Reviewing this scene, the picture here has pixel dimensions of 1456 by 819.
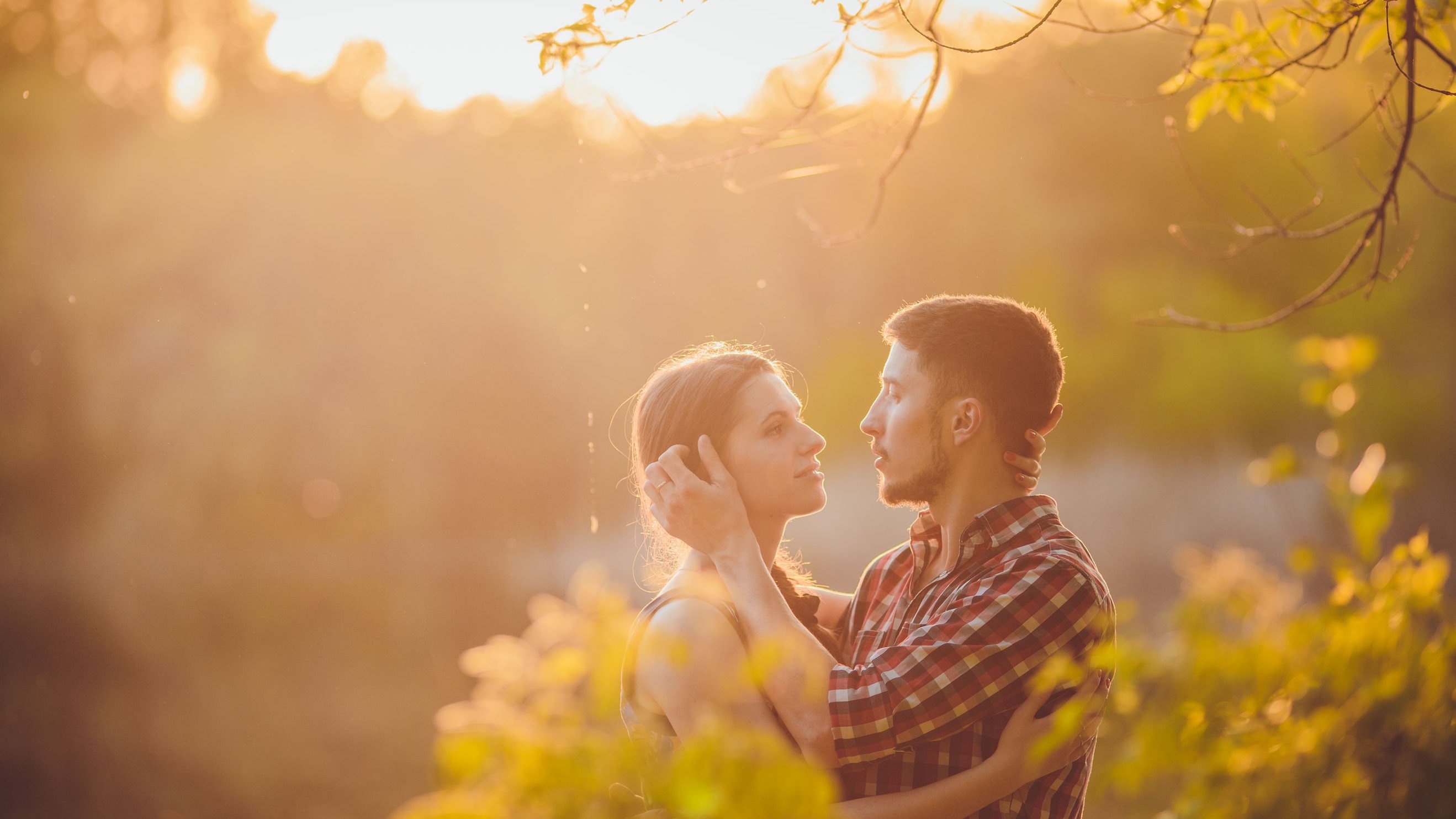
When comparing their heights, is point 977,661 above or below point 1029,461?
below

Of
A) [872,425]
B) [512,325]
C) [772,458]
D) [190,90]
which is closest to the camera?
[872,425]

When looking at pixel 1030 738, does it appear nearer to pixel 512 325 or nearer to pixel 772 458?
pixel 772 458

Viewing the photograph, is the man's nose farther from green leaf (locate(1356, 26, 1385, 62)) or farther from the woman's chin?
green leaf (locate(1356, 26, 1385, 62))

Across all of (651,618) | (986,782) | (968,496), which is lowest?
(986,782)

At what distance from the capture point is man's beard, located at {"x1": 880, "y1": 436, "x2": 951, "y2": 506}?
2205 mm

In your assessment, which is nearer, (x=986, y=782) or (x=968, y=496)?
(x=986, y=782)

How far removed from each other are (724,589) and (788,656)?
1.40 ft

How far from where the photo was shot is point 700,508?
2.18 metres

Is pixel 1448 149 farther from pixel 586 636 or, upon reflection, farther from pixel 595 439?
pixel 586 636

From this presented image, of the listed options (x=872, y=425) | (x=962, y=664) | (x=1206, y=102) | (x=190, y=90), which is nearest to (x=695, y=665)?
(x=962, y=664)

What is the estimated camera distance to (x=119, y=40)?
16734mm

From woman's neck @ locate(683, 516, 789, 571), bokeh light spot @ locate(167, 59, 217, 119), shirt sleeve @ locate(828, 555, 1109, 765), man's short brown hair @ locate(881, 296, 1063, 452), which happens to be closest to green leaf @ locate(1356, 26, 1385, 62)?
man's short brown hair @ locate(881, 296, 1063, 452)

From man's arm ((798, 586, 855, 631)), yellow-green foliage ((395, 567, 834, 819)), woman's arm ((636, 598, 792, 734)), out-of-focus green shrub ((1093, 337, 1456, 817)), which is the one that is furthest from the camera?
man's arm ((798, 586, 855, 631))

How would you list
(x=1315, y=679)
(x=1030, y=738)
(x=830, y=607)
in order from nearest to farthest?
(x=1315, y=679)
(x=1030, y=738)
(x=830, y=607)
